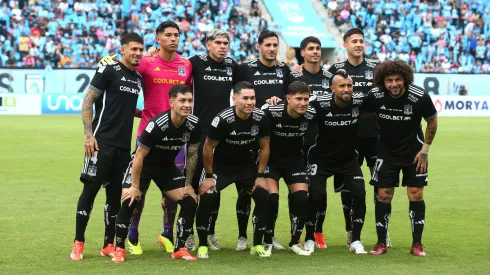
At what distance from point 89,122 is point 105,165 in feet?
1.64

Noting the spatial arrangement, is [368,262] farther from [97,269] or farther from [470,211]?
[470,211]

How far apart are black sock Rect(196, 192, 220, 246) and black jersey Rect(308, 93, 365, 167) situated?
4.55ft

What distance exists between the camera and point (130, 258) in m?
9.30

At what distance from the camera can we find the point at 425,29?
4678 cm

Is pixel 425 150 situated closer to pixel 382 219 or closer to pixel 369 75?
pixel 382 219

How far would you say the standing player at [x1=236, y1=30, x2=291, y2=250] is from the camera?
33.7ft

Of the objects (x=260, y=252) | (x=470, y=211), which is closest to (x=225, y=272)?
(x=260, y=252)

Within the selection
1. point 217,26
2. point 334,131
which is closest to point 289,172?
point 334,131

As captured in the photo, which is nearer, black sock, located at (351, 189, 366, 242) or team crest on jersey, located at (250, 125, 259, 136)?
team crest on jersey, located at (250, 125, 259, 136)

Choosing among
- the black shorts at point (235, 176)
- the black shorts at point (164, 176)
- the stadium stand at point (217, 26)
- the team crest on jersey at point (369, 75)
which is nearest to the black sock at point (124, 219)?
the black shorts at point (164, 176)

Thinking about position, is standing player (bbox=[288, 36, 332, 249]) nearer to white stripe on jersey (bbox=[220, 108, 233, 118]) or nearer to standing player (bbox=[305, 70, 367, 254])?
standing player (bbox=[305, 70, 367, 254])

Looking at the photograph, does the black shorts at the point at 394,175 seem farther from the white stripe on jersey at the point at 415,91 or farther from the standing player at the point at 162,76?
the standing player at the point at 162,76

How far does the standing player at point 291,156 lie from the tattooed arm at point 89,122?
201cm

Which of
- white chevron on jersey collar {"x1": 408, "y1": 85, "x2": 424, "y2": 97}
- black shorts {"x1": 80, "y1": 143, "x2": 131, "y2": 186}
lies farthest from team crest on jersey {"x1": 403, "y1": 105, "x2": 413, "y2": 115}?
black shorts {"x1": 80, "y1": 143, "x2": 131, "y2": 186}
